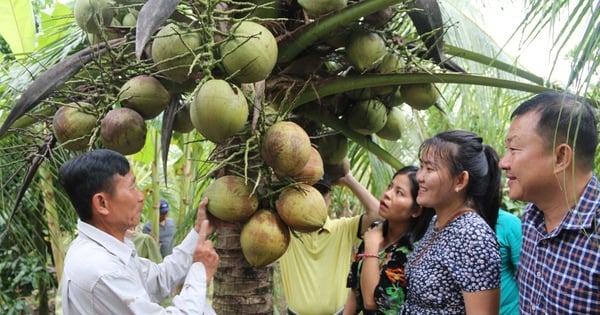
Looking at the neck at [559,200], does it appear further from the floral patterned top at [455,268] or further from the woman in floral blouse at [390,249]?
the woman in floral blouse at [390,249]

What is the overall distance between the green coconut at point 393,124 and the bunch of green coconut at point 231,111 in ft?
1.39

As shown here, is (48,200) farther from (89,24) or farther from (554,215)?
(554,215)

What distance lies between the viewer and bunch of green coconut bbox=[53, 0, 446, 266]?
127cm

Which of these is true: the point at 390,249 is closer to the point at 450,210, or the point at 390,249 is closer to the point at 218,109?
the point at 450,210

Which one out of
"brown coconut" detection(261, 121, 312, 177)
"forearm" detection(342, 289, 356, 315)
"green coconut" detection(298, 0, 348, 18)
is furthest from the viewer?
"forearm" detection(342, 289, 356, 315)

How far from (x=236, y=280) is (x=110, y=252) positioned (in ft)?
1.22

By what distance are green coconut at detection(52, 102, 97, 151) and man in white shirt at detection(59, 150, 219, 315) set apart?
0.16m

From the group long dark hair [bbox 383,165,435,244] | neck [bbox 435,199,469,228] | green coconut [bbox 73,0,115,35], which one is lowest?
long dark hair [bbox 383,165,435,244]

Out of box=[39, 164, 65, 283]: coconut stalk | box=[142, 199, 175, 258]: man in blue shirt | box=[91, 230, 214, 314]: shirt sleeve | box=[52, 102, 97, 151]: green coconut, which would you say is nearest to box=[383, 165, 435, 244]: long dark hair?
box=[91, 230, 214, 314]: shirt sleeve

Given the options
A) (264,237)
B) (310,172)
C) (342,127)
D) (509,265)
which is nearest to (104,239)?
(264,237)

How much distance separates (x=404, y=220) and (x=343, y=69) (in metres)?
0.66

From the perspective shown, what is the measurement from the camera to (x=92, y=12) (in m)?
1.49

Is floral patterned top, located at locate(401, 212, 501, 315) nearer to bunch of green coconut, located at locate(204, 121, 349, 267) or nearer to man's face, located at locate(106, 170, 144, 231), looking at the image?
bunch of green coconut, located at locate(204, 121, 349, 267)

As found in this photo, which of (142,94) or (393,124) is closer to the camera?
(142,94)
